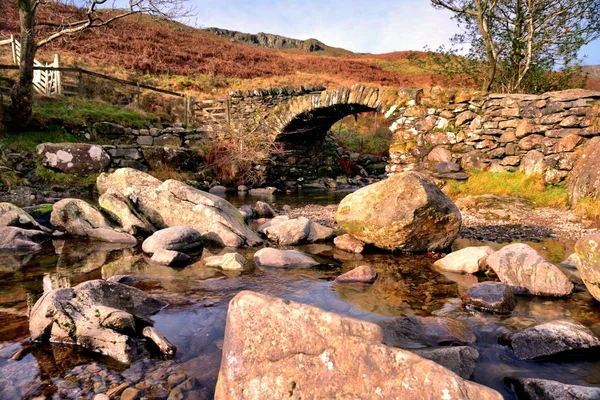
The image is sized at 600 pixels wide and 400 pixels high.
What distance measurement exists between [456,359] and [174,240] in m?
4.61

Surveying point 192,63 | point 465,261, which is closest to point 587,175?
point 465,261

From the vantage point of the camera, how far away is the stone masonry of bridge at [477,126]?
27.9 feet

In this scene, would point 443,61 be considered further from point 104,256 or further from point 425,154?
point 104,256

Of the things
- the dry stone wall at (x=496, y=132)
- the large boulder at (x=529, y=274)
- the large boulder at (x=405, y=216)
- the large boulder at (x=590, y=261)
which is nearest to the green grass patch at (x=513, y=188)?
the dry stone wall at (x=496, y=132)

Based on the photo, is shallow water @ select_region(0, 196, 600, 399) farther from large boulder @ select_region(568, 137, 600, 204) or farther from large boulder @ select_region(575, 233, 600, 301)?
large boulder @ select_region(568, 137, 600, 204)

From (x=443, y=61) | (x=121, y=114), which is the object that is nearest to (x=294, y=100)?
(x=443, y=61)

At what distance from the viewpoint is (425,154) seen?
10625 millimetres

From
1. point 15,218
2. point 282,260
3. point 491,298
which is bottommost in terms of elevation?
point 15,218

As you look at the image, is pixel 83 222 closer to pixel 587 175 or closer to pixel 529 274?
pixel 529 274

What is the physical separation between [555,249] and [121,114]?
15.7 metres

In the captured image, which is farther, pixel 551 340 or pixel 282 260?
pixel 282 260

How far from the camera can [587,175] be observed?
7492 millimetres

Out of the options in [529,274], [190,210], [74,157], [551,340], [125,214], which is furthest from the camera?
[74,157]

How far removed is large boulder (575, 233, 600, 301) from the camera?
11.9 feet
